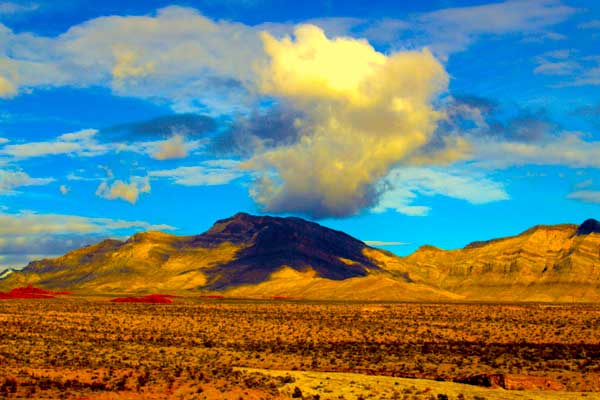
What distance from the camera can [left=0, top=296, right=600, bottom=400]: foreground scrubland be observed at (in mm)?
32344

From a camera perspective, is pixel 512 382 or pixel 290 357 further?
pixel 290 357

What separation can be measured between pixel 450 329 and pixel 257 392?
130 ft

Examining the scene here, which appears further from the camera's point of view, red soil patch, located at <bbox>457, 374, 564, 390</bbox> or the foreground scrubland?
red soil patch, located at <bbox>457, 374, 564, 390</bbox>

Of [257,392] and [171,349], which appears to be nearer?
[257,392]

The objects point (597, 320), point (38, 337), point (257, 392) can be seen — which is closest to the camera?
point (257, 392)

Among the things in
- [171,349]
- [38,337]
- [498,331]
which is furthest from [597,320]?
[38,337]

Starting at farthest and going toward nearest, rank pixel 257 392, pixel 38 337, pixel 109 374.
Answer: pixel 38 337 → pixel 109 374 → pixel 257 392

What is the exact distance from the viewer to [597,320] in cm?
8025

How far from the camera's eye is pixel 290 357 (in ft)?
152

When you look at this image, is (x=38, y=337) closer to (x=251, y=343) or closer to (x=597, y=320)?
(x=251, y=343)

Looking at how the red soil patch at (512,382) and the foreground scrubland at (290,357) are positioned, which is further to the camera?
the red soil patch at (512,382)

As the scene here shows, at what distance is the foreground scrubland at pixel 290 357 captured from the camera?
32.3 meters

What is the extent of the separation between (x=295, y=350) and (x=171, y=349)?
29.2 ft

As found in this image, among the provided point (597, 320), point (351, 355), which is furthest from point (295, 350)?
point (597, 320)
